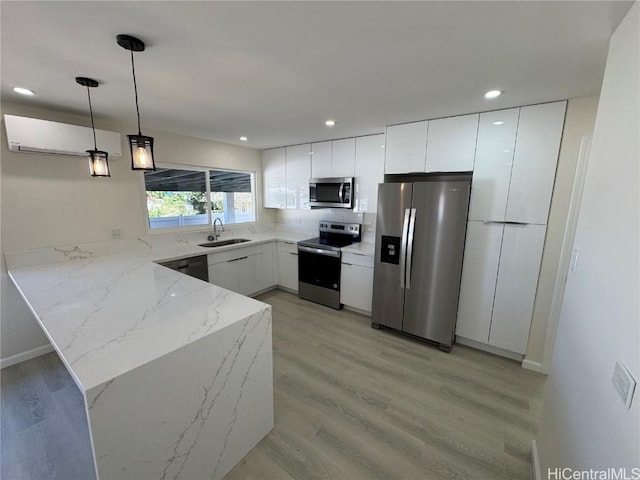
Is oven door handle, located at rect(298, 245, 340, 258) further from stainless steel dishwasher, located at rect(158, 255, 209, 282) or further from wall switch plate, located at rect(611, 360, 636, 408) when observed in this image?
wall switch plate, located at rect(611, 360, 636, 408)

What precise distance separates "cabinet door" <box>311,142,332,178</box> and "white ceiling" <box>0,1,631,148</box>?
133 cm

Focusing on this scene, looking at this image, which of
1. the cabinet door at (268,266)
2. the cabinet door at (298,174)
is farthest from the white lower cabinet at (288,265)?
the cabinet door at (298,174)

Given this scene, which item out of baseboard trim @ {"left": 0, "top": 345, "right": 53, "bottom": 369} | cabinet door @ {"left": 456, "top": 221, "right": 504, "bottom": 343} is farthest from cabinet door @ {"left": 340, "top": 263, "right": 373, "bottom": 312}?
baseboard trim @ {"left": 0, "top": 345, "right": 53, "bottom": 369}

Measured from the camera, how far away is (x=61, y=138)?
2.41 meters

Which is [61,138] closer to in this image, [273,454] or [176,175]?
[176,175]

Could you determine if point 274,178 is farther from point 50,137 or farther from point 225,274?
point 50,137

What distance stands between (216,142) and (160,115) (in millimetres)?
1311

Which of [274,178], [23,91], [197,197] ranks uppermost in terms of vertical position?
[23,91]

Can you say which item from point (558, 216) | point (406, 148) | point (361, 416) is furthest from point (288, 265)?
point (558, 216)

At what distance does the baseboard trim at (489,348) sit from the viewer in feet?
8.63

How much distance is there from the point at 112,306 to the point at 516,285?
3.29m

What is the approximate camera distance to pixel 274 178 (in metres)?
4.54

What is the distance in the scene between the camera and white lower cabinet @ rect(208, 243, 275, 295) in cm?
346

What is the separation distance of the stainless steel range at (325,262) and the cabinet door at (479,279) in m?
1.52
